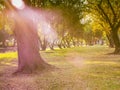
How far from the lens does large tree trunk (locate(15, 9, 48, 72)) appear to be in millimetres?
15859

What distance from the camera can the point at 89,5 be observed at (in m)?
35.8

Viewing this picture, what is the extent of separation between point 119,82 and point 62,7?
22.2 feet

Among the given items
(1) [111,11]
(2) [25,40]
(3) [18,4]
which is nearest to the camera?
(3) [18,4]

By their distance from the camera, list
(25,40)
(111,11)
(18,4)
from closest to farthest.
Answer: (18,4) < (25,40) < (111,11)

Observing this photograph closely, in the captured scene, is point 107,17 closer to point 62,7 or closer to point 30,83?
point 62,7

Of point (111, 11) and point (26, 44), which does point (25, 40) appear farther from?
point (111, 11)

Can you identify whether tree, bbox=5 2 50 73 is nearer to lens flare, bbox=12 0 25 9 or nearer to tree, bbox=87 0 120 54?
lens flare, bbox=12 0 25 9

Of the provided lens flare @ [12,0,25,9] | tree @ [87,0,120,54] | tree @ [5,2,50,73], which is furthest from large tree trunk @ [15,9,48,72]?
tree @ [87,0,120,54]

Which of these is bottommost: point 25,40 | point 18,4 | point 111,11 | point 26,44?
point 26,44

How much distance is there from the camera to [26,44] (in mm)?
16078

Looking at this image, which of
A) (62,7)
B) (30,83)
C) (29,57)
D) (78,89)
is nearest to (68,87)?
(78,89)

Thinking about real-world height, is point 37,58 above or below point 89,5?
below

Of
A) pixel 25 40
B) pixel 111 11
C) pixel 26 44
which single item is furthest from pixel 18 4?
pixel 111 11

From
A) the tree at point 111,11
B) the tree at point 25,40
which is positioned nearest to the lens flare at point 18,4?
the tree at point 25,40
